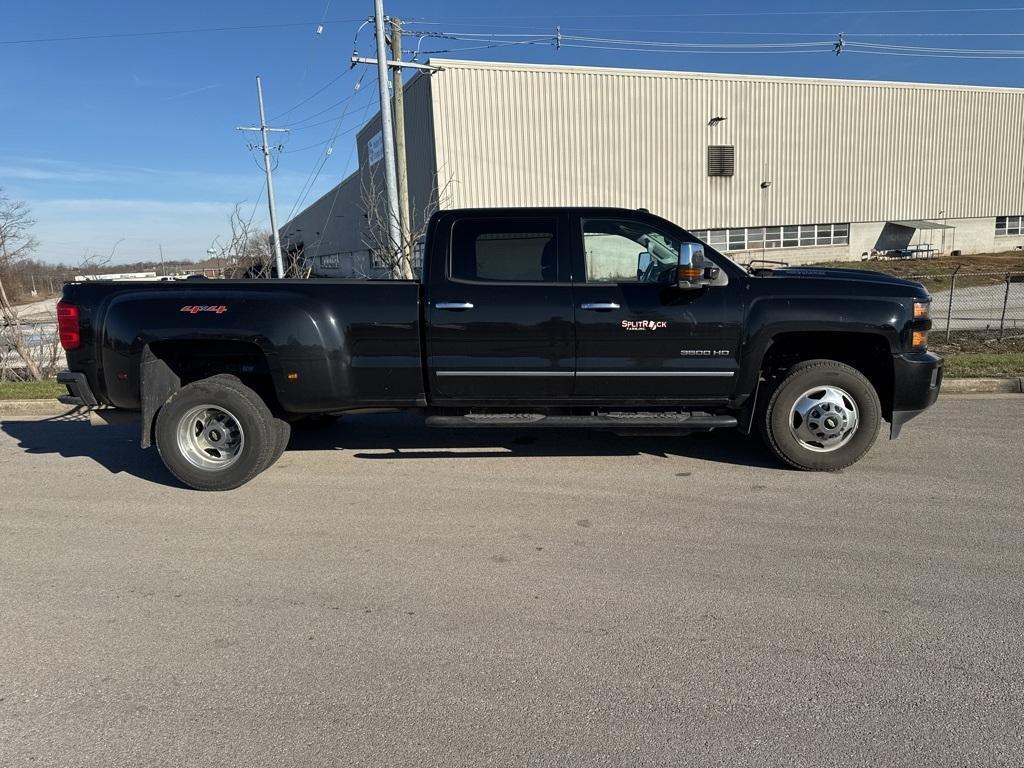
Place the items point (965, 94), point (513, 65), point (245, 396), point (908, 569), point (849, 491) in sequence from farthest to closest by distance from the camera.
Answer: point (965, 94)
point (513, 65)
point (245, 396)
point (849, 491)
point (908, 569)

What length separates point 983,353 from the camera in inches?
403

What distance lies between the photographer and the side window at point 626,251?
208 inches

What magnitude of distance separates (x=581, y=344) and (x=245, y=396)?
261cm

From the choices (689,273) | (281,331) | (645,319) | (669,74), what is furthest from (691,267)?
(669,74)

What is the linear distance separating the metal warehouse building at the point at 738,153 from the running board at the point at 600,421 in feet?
79.5

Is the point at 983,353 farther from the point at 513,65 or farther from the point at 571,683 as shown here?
the point at 513,65

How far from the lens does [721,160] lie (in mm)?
36219

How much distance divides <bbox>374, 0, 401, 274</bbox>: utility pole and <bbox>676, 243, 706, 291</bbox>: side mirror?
949cm

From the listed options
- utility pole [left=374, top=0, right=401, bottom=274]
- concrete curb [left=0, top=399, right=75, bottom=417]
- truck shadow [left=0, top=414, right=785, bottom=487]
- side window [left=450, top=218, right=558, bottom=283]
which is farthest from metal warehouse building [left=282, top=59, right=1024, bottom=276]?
side window [left=450, top=218, right=558, bottom=283]

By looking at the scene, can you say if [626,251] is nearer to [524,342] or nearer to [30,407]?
[524,342]

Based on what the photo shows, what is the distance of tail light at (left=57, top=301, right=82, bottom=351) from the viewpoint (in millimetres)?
5234

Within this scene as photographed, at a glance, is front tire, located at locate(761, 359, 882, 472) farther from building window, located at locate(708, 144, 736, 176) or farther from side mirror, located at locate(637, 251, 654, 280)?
building window, located at locate(708, 144, 736, 176)

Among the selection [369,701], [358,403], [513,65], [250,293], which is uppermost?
[513,65]

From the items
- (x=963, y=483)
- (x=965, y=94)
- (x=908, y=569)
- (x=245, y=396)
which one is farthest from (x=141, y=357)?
(x=965, y=94)
